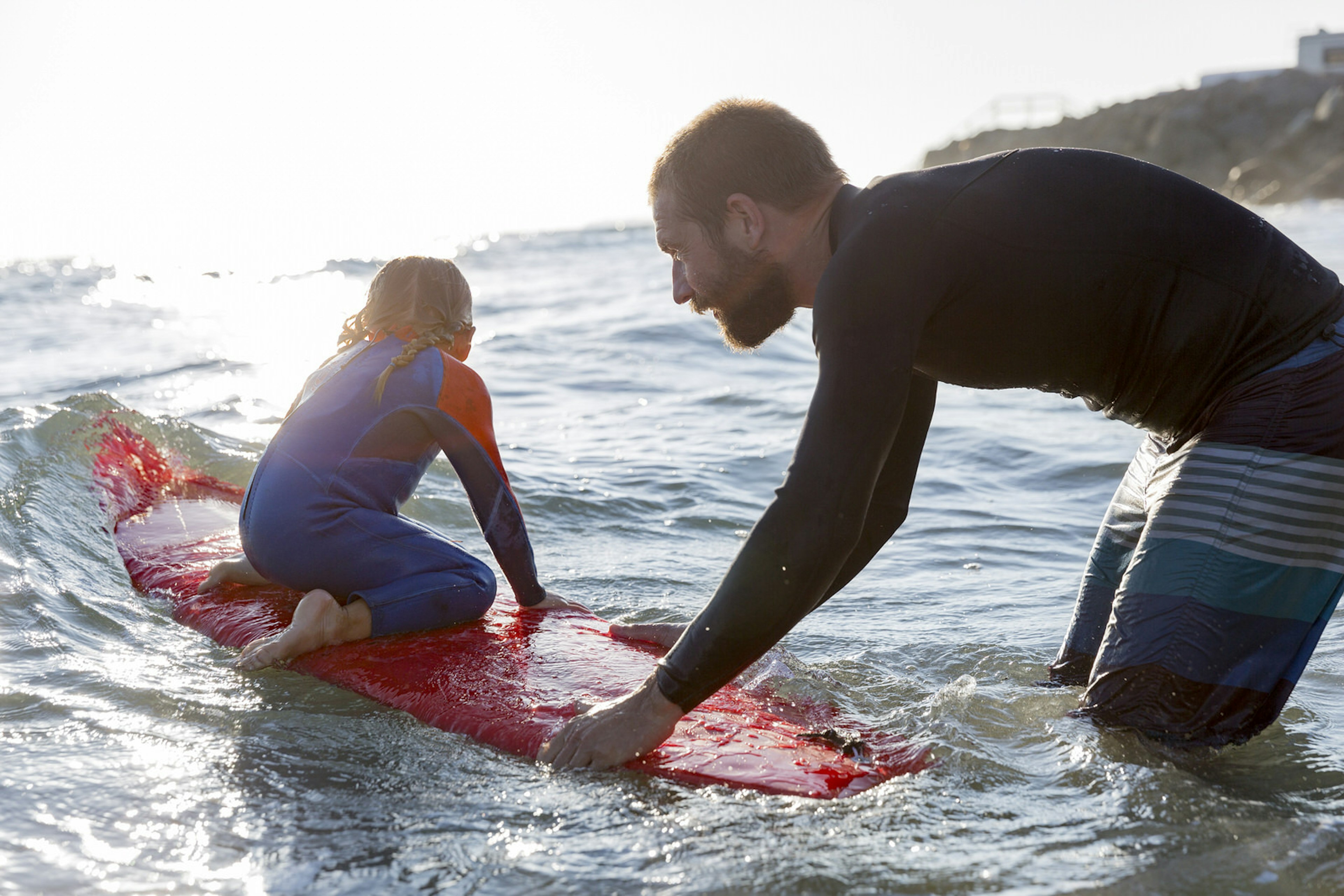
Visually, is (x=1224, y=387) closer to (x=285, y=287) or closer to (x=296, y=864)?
(x=296, y=864)

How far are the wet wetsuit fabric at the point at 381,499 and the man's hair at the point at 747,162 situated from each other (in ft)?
4.34

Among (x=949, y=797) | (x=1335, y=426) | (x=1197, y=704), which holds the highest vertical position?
(x=1335, y=426)

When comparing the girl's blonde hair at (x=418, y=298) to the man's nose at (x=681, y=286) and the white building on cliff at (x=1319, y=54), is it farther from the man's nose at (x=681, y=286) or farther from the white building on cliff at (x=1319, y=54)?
the white building on cliff at (x=1319, y=54)

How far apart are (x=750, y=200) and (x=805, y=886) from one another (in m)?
1.30

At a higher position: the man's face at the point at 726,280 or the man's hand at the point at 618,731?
the man's face at the point at 726,280

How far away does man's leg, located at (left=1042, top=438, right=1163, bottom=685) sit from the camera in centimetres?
269

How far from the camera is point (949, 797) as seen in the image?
2.35 m

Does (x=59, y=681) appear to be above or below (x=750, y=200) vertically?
below

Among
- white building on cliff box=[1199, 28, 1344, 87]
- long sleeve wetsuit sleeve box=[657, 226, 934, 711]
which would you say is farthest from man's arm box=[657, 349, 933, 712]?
white building on cliff box=[1199, 28, 1344, 87]

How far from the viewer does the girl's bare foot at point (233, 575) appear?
3.80 metres

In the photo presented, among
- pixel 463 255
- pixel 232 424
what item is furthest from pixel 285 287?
pixel 232 424

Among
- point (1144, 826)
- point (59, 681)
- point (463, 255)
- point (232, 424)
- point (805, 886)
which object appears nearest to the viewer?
point (805, 886)

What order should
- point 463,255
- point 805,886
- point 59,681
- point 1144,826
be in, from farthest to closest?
point 463,255 → point 59,681 → point 1144,826 → point 805,886

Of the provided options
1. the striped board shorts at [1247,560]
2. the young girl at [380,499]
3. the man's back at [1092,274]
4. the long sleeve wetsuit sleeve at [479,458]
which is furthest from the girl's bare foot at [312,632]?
the striped board shorts at [1247,560]
